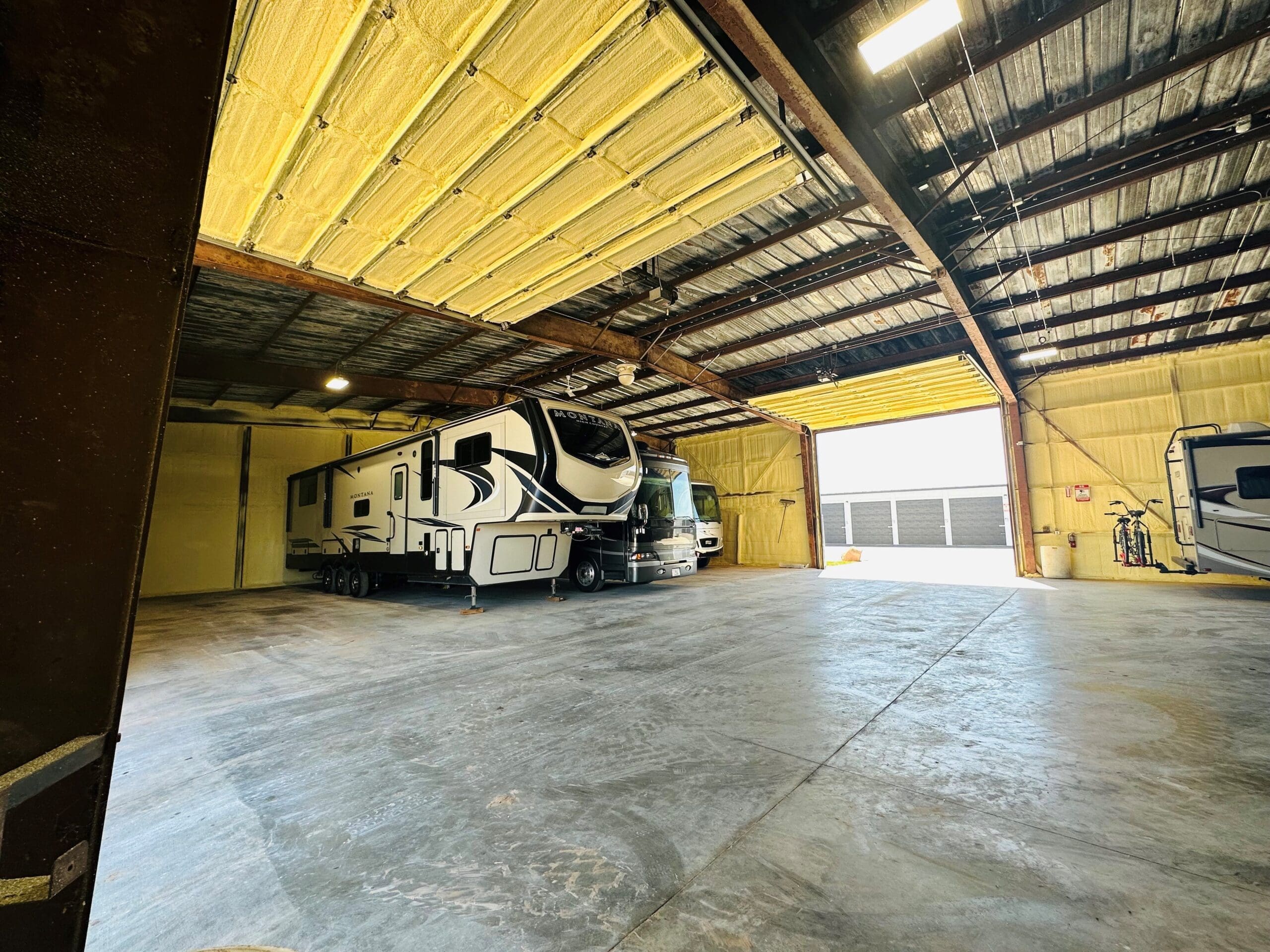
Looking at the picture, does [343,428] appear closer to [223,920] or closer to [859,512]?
[223,920]

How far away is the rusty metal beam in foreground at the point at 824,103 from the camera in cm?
281

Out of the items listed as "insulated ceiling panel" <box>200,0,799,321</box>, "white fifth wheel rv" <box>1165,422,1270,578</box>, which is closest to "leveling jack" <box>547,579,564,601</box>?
"insulated ceiling panel" <box>200,0,799,321</box>

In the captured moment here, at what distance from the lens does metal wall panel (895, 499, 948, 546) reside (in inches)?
994

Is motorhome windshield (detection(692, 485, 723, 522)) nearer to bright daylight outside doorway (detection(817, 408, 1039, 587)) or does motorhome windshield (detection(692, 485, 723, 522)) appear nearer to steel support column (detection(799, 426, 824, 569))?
steel support column (detection(799, 426, 824, 569))

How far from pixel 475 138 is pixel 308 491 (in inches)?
426

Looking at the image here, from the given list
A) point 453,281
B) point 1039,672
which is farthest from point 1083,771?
point 453,281

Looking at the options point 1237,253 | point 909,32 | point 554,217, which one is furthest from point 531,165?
point 1237,253

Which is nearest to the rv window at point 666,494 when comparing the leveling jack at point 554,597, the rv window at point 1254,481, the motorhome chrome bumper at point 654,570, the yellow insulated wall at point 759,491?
the motorhome chrome bumper at point 654,570

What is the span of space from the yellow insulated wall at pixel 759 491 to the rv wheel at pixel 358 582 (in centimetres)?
966

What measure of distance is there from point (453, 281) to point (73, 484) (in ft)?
15.7

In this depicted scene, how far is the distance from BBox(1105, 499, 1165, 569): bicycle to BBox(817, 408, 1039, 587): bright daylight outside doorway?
883cm

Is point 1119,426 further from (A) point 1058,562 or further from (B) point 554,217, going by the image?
(B) point 554,217

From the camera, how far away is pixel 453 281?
512 cm

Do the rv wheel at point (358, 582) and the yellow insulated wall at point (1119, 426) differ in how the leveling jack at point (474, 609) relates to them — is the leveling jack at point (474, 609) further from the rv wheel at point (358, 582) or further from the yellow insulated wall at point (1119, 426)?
the yellow insulated wall at point (1119, 426)
